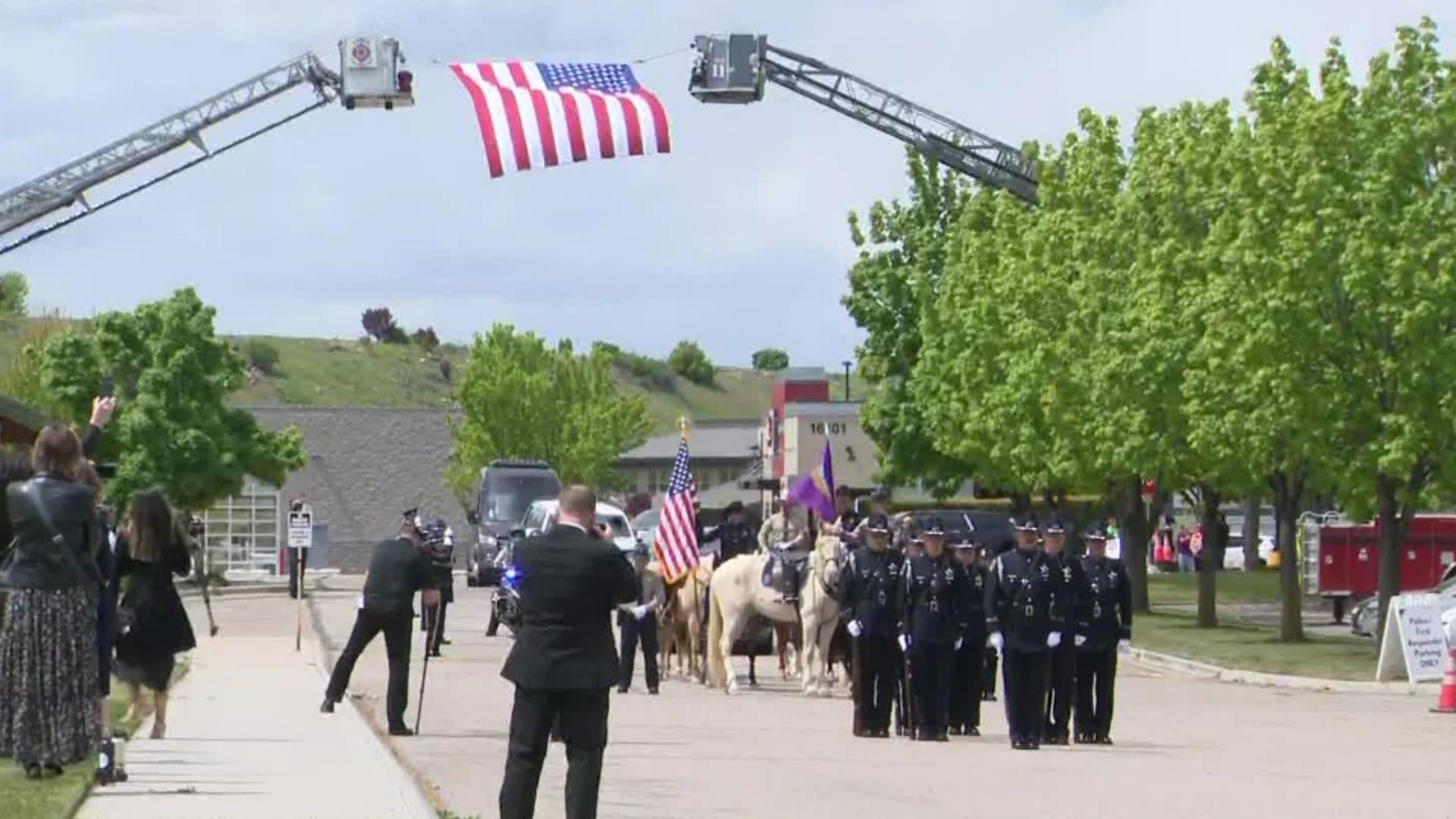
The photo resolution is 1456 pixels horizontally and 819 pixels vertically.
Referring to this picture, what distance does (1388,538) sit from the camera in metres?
36.4

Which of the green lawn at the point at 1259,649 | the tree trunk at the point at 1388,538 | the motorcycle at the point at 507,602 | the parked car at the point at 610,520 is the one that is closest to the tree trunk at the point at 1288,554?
the green lawn at the point at 1259,649

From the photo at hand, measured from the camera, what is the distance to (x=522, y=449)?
110 metres

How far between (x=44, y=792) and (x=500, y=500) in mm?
52066

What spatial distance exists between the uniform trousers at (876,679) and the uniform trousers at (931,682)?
0.97 feet

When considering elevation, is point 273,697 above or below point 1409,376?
below

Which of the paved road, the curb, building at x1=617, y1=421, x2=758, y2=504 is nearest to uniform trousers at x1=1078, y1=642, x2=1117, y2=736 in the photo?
the paved road

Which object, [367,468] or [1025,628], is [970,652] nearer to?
[1025,628]

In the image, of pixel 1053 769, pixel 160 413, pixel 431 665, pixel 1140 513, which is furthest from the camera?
pixel 160 413

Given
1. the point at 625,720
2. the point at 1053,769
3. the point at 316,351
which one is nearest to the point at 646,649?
the point at 625,720

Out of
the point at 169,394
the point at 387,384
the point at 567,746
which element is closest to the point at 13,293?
the point at 387,384

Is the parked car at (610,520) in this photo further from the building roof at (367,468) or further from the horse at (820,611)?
the building roof at (367,468)

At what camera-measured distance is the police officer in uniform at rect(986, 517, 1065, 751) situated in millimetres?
21797

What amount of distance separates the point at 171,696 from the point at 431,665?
8.76 m

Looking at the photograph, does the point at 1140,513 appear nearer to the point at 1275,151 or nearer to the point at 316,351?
the point at 1275,151
